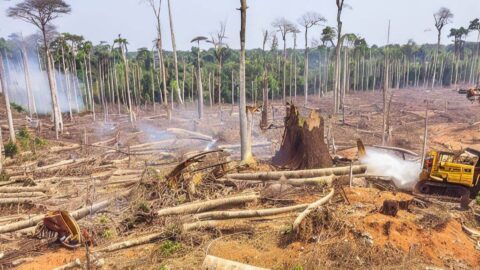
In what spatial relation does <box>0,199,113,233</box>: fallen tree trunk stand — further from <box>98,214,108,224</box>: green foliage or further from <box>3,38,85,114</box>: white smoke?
<box>3,38,85,114</box>: white smoke

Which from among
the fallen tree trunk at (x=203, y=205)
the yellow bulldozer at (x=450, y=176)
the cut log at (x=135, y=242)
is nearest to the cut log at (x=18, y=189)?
the fallen tree trunk at (x=203, y=205)

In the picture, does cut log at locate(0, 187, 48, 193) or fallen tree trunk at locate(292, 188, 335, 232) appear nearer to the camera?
fallen tree trunk at locate(292, 188, 335, 232)

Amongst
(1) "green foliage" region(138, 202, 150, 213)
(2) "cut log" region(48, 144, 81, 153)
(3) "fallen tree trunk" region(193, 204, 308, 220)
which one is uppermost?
(1) "green foliage" region(138, 202, 150, 213)

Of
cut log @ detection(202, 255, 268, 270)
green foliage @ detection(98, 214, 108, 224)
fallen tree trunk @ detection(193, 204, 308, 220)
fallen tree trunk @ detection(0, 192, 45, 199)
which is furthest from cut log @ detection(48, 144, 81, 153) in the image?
cut log @ detection(202, 255, 268, 270)

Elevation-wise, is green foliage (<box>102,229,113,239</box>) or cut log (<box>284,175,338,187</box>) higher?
cut log (<box>284,175,338,187</box>)

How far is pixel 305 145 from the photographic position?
51.7 feet

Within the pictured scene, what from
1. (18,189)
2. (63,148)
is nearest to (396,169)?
(18,189)

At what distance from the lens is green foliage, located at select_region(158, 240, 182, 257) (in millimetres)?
9141

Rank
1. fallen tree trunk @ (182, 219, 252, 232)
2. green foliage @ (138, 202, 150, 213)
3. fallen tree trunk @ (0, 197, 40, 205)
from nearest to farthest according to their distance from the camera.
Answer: fallen tree trunk @ (182, 219, 252, 232) → green foliage @ (138, 202, 150, 213) → fallen tree trunk @ (0, 197, 40, 205)

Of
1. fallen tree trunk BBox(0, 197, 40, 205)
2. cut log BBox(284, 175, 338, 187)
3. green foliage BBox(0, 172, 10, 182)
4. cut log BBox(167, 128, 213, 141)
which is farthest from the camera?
cut log BBox(167, 128, 213, 141)

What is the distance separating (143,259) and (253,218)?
349 cm

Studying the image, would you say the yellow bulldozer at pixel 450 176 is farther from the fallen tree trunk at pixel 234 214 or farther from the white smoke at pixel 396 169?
the fallen tree trunk at pixel 234 214

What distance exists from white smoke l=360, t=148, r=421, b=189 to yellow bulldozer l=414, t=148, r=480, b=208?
1.01 metres

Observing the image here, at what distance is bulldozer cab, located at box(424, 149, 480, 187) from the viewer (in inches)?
550
